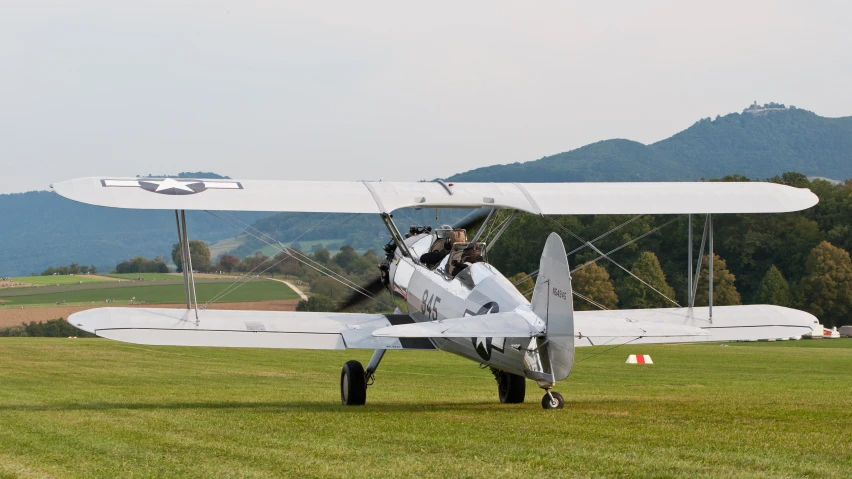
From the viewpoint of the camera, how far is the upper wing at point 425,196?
11.3 m

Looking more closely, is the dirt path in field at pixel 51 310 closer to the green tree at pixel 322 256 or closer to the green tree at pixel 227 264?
the green tree at pixel 227 264

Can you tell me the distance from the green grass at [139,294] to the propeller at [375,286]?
35094 mm

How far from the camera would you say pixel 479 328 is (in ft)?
30.9

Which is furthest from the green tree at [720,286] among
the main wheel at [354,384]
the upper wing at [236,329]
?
the upper wing at [236,329]

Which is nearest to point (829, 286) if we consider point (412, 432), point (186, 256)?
point (186, 256)

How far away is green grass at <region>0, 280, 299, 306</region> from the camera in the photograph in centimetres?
5397

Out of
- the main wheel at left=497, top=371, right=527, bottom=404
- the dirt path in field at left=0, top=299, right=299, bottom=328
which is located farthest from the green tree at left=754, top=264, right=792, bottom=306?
the main wheel at left=497, top=371, right=527, bottom=404

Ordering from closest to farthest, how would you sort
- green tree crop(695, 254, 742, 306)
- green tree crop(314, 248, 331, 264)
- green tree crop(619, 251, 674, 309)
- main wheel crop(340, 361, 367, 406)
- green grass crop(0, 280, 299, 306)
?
main wheel crop(340, 361, 367, 406) < green tree crop(314, 248, 331, 264) < green tree crop(619, 251, 674, 309) < green tree crop(695, 254, 742, 306) < green grass crop(0, 280, 299, 306)

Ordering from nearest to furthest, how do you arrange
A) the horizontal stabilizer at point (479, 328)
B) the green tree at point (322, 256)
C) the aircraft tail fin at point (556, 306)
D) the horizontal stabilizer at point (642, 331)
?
the aircraft tail fin at point (556, 306), the horizontal stabilizer at point (479, 328), the horizontal stabilizer at point (642, 331), the green tree at point (322, 256)

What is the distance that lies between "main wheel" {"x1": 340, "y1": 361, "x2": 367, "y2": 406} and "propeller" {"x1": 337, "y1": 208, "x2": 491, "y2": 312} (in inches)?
99.1

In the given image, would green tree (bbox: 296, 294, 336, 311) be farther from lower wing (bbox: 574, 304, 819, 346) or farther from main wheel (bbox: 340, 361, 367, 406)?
lower wing (bbox: 574, 304, 819, 346)

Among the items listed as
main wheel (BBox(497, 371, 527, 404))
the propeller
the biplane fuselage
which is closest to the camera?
the biplane fuselage

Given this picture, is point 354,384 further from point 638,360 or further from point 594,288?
point 594,288

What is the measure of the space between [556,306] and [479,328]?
0.72m
